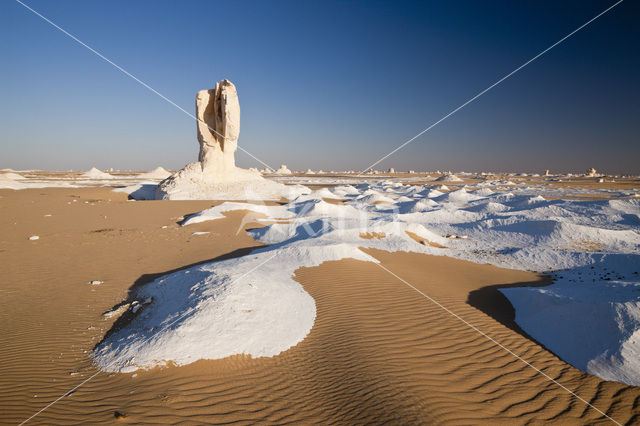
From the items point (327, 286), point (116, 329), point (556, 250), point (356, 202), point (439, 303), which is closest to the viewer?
point (116, 329)

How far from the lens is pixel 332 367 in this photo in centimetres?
436

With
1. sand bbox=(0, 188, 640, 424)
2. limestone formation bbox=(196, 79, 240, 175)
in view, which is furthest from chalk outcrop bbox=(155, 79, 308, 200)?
sand bbox=(0, 188, 640, 424)

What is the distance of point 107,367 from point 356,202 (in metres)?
23.9

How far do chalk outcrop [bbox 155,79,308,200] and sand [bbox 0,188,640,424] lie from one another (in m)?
14.9

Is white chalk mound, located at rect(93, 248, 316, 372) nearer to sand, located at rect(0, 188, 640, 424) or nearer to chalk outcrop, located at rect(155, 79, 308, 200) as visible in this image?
sand, located at rect(0, 188, 640, 424)

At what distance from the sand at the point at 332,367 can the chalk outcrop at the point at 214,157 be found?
1494cm

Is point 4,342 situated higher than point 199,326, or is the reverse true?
point 199,326

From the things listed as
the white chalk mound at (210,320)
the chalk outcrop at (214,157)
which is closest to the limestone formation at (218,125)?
the chalk outcrop at (214,157)

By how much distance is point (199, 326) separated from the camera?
16.4 ft

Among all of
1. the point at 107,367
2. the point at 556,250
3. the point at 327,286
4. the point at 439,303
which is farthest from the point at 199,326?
the point at 556,250

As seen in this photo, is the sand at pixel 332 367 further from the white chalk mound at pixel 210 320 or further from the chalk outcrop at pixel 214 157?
the chalk outcrop at pixel 214 157

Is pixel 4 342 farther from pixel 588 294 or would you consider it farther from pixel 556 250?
pixel 556 250

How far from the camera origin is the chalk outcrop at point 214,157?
22812 mm

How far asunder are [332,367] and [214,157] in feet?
73.9
